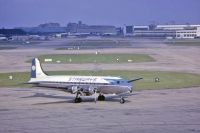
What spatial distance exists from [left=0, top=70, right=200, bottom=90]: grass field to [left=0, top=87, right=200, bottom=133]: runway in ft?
27.6

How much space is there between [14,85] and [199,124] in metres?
41.9

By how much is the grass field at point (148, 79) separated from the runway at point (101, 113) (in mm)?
8407

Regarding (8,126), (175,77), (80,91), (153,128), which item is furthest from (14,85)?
(153,128)

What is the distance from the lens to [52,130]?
4053cm

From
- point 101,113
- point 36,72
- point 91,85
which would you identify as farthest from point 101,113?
point 36,72

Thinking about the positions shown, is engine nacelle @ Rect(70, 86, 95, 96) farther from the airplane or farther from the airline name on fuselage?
the airline name on fuselage

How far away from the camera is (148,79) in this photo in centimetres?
8481

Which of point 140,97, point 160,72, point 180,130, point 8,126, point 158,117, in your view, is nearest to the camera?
point 180,130

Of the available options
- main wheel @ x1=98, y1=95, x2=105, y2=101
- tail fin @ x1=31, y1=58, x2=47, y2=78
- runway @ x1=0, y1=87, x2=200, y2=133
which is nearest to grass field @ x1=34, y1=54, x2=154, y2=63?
runway @ x1=0, y1=87, x2=200, y2=133

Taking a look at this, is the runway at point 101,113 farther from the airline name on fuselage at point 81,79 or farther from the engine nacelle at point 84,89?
the airline name on fuselage at point 81,79

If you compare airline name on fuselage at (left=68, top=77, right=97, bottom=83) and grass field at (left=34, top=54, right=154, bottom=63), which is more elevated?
grass field at (left=34, top=54, right=154, bottom=63)

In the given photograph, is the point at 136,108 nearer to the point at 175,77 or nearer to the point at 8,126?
the point at 8,126

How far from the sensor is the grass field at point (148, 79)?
76125 millimetres

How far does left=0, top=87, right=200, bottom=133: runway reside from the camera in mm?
41500
